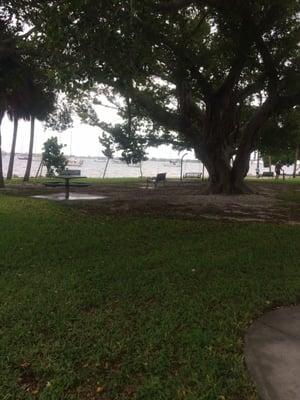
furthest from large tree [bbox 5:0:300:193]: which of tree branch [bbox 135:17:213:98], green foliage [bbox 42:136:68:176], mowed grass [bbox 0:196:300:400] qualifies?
green foliage [bbox 42:136:68:176]

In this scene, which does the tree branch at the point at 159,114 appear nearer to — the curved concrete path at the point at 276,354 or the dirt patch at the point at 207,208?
the dirt patch at the point at 207,208

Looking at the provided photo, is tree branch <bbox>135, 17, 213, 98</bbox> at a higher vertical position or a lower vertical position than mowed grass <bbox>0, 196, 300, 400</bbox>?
higher

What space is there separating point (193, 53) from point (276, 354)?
13.8m

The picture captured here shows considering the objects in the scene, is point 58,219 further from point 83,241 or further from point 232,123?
point 232,123

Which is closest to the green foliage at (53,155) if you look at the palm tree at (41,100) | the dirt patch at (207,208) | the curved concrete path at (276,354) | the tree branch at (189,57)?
the palm tree at (41,100)

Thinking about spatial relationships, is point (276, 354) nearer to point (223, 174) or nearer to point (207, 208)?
point (207, 208)

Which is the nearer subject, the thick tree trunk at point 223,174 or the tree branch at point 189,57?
the tree branch at point 189,57

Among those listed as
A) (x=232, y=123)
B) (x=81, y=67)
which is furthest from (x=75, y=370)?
(x=232, y=123)

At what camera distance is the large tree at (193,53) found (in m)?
6.81

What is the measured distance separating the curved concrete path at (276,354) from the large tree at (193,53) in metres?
4.92

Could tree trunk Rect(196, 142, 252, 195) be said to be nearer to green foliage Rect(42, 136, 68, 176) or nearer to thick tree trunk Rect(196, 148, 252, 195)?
thick tree trunk Rect(196, 148, 252, 195)

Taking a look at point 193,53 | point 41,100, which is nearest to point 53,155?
point 41,100

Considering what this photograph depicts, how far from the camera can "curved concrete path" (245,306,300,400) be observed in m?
3.02

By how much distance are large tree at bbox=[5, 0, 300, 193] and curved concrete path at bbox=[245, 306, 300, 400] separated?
4.92 metres
